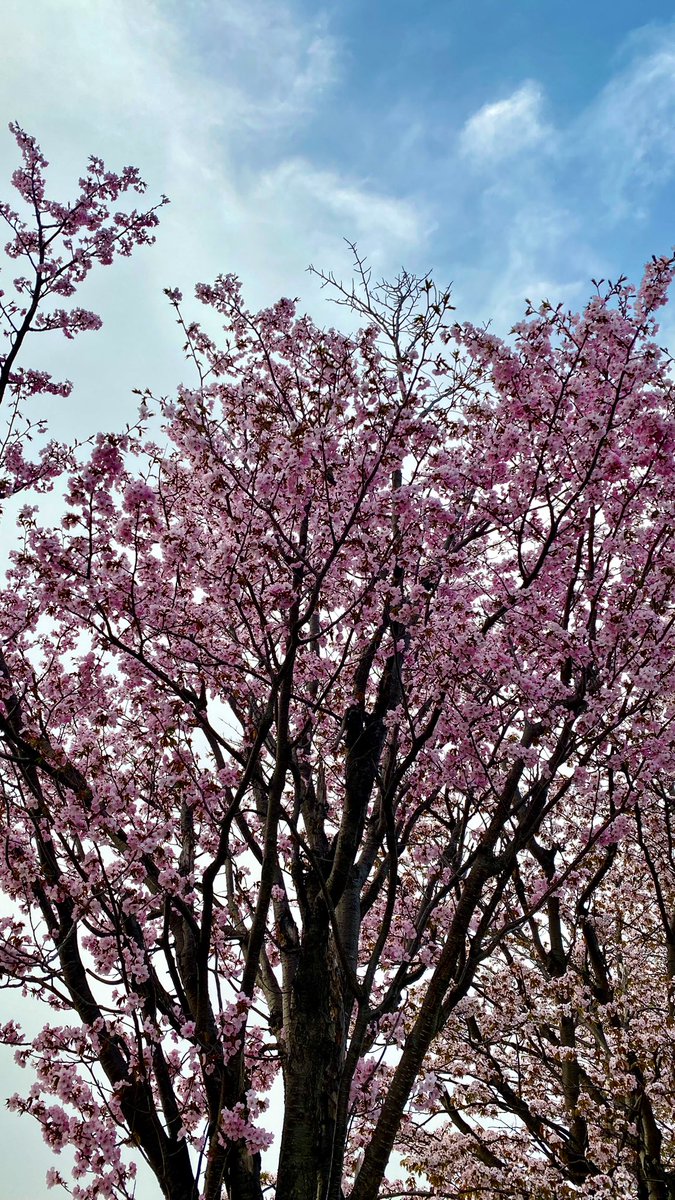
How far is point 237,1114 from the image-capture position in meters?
5.37

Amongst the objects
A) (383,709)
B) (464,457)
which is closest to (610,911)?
(383,709)

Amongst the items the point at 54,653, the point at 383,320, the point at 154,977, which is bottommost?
the point at 154,977

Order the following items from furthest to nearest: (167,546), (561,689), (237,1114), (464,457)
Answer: (464,457) → (167,546) → (561,689) → (237,1114)

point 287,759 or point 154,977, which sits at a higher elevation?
point 287,759

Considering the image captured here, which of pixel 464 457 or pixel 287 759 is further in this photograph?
pixel 464 457

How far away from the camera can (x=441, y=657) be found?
23.3ft

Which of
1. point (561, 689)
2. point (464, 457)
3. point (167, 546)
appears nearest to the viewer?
point (561, 689)

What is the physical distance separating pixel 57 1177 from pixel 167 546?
494 centimetres

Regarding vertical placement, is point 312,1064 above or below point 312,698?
below

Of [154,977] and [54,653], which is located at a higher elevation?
[54,653]

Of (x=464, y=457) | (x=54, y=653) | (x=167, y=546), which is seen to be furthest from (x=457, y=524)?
(x=54, y=653)

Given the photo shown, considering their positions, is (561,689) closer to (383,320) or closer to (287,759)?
(287,759)

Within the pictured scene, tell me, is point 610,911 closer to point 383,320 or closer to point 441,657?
point 441,657

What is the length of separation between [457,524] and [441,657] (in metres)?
1.64
